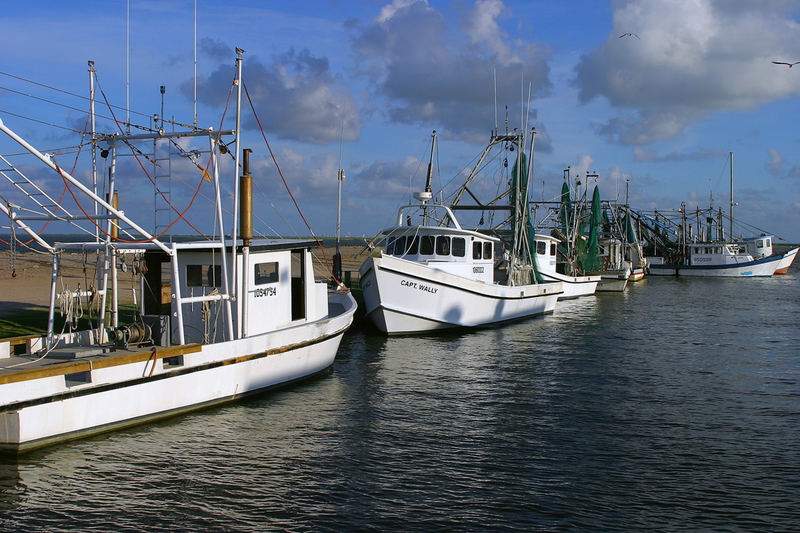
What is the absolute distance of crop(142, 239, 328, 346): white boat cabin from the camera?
1390 centimetres

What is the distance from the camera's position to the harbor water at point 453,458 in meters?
8.59

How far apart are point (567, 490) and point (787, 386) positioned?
31.4 feet

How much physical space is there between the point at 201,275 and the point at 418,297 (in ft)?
31.8

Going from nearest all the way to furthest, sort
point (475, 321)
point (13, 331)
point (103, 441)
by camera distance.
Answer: point (103, 441) → point (13, 331) → point (475, 321)

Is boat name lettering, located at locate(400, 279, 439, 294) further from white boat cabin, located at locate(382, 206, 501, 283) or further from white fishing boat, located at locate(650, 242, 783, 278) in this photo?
white fishing boat, located at locate(650, 242, 783, 278)

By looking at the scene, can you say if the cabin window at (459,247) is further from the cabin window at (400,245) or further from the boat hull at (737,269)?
the boat hull at (737,269)

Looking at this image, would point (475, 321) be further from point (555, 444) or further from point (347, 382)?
point (555, 444)

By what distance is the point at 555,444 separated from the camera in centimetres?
1146

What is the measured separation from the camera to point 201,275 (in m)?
14.5

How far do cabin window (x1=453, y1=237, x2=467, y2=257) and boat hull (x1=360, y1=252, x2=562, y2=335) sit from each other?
5.04ft

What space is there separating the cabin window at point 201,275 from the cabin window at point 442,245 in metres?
12.2

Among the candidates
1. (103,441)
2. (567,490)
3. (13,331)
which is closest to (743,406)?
(567,490)

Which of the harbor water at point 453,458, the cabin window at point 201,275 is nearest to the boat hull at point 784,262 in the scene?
the harbor water at point 453,458

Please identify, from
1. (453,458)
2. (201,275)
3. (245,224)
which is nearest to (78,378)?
(201,275)
